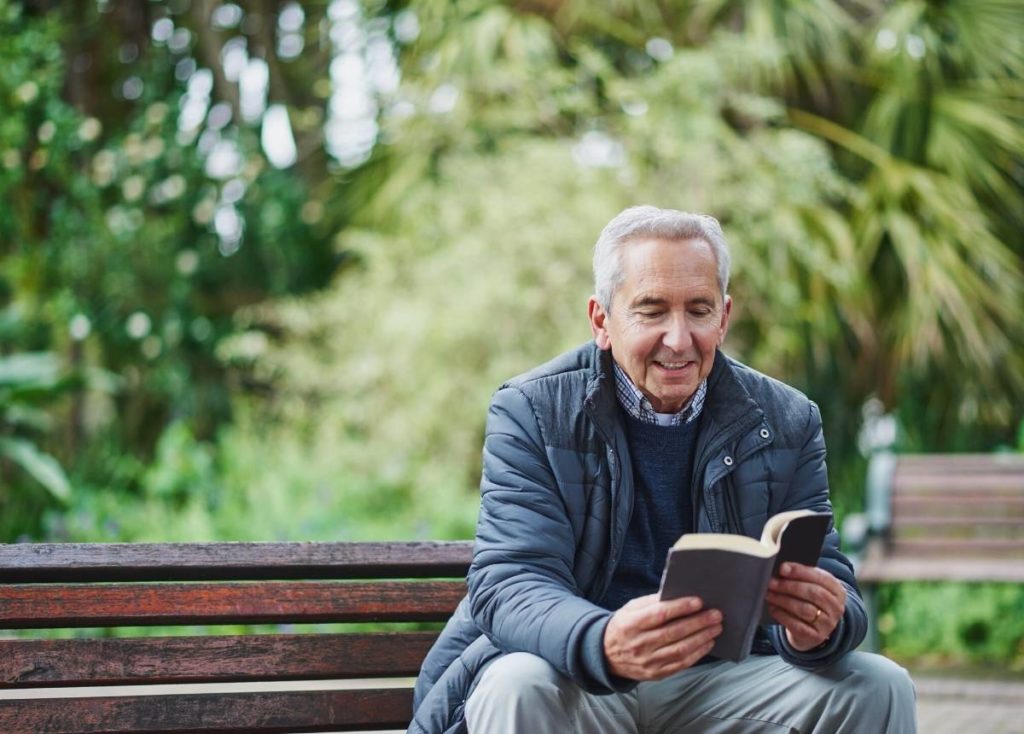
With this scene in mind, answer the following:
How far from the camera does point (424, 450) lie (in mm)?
8391

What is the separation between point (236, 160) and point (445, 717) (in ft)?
27.1

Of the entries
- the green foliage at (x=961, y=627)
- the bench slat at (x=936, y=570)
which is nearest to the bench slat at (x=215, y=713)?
the bench slat at (x=936, y=570)

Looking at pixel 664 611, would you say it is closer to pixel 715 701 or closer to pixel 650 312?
pixel 715 701

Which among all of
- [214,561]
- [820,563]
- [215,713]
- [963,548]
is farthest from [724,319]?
[963,548]

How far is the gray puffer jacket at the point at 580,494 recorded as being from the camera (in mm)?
2500

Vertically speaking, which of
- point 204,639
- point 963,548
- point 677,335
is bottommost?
point 963,548

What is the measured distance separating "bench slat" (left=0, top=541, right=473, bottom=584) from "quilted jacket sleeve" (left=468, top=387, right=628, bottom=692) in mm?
425

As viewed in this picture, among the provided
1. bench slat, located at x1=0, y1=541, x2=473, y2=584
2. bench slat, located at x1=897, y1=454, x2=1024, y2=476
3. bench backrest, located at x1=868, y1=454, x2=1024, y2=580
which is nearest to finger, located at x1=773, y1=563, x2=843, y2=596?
bench slat, located at x1=0, y1=541, x2=473, y2=584

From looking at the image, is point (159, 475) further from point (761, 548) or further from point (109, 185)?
point (761, 548)

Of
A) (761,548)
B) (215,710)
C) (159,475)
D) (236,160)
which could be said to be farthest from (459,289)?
(761,548)

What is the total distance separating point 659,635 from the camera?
7.30ft

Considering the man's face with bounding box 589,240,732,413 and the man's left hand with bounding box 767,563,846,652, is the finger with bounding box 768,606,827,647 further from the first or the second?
the man's face with bounding box 589,240,732,413

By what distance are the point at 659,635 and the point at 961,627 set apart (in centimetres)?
511

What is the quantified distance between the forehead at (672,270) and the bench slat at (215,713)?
98 cm
